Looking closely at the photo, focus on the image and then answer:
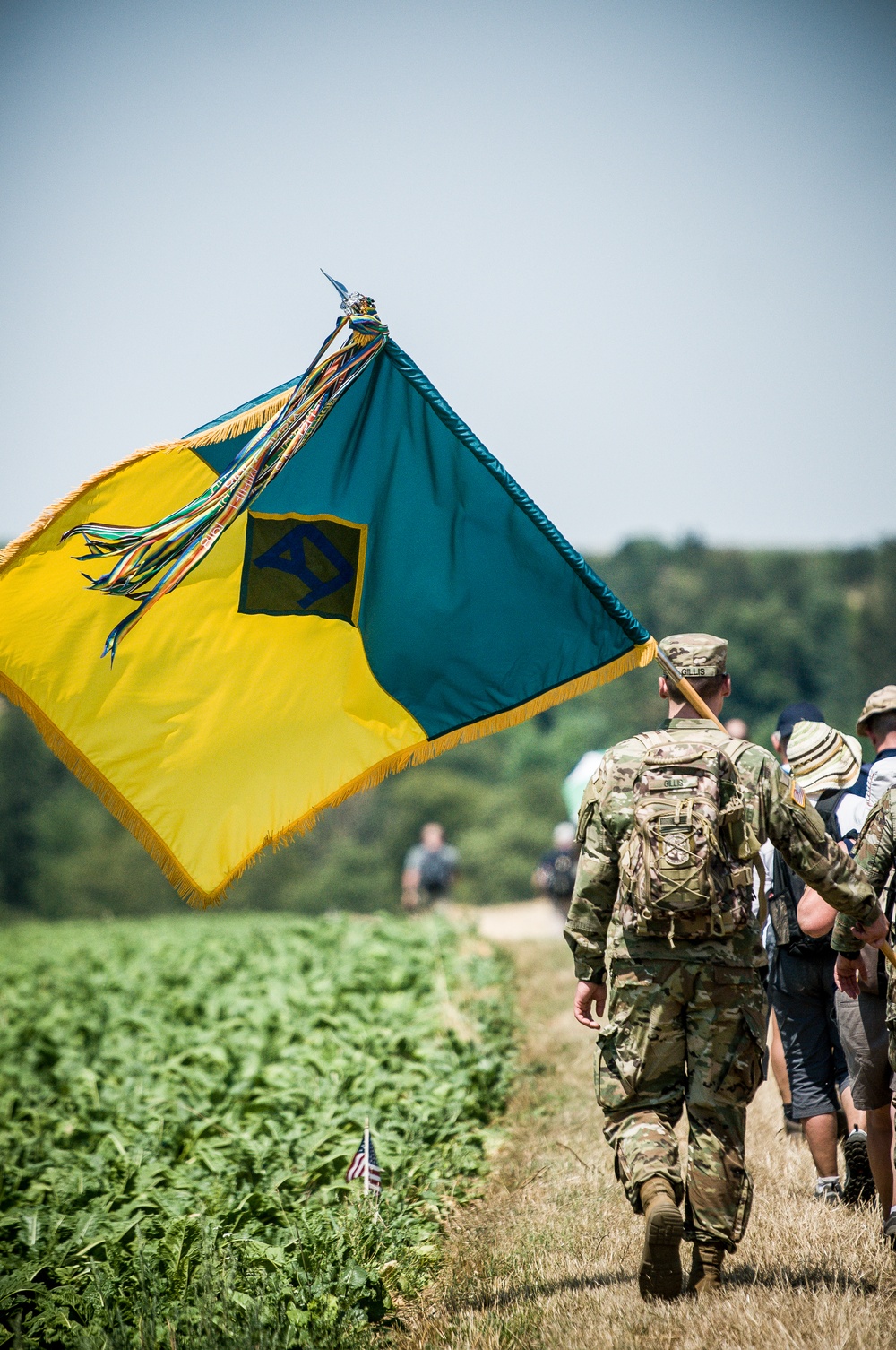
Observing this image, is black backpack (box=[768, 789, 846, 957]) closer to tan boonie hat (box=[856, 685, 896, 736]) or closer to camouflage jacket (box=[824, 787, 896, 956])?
tan boonie hat (box=[856, 685, 896, 736])

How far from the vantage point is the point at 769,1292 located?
411 centimetres

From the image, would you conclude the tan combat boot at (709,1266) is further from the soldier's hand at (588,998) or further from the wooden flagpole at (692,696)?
the wooden flagpole at (692,696)

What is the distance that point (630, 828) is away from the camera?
14.3ft

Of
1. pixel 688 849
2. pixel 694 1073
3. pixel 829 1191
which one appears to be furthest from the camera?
pixel 829 1191

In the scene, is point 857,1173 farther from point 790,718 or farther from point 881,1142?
point 790,718

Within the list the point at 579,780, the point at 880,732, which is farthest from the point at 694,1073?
the point at 579,780

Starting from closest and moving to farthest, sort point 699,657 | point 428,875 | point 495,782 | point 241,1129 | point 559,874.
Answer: point 699,657 → point 241,1129 → point 559,874 → point 428,875 → point 495,782

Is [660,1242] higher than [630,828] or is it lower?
lower

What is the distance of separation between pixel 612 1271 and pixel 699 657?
242cm

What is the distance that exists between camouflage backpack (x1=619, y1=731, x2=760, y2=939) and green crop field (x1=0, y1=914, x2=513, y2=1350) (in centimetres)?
198

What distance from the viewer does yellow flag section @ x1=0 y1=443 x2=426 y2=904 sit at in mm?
5309

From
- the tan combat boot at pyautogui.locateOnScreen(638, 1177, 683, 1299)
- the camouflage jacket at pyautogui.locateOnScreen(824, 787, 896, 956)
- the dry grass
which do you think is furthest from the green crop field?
the camouflage jacket at pyautogui.locateOnScreen(824, 787, 896, 956)

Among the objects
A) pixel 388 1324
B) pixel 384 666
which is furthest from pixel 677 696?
pixel 388 1324

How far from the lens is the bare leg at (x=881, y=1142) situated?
480 centimetres
